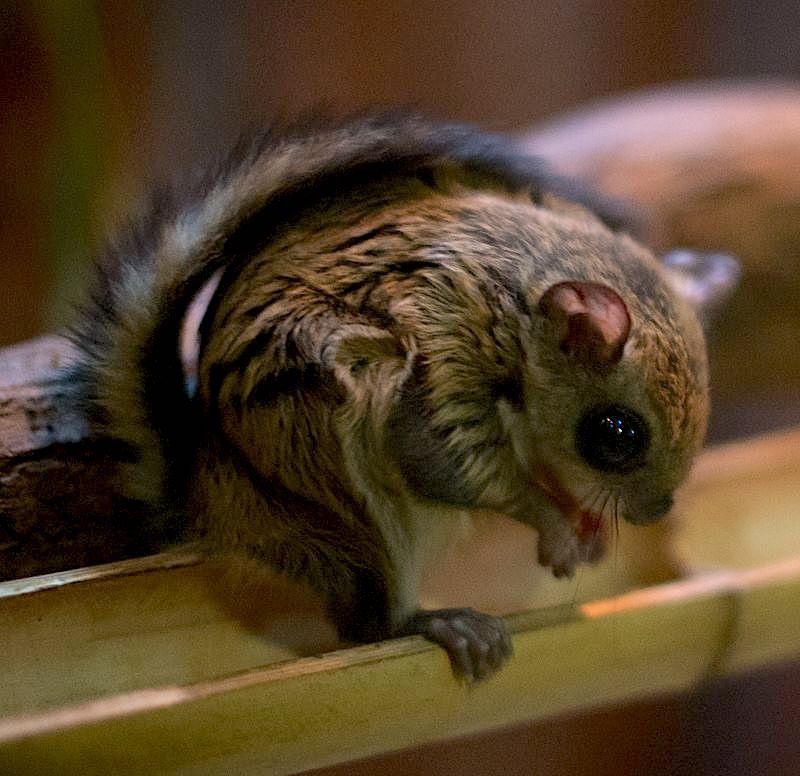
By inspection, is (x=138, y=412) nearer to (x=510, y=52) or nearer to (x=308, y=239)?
(x=308, y=239)

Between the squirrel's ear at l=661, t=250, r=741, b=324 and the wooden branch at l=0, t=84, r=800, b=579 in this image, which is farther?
the wooden branch at l=0, t=84, r=800, b=579

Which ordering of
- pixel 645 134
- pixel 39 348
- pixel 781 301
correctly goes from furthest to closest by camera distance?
pixel 645 134 < pixel 781 301 < pixel 39 348

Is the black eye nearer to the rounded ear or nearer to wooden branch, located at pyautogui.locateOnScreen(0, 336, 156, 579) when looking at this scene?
the rounded ear

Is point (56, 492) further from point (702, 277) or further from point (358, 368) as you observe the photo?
point (702, 277)

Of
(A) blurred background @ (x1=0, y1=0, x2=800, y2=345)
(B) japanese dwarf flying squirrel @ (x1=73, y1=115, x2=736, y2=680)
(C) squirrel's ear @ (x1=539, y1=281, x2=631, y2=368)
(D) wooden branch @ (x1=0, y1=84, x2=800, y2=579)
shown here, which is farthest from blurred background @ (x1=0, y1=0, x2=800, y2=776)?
(C) squirrel's ear @ (x1=539, y1=281, x2=631, y2=368)

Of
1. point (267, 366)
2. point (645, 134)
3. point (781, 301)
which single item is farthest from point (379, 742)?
point (645, 134)
